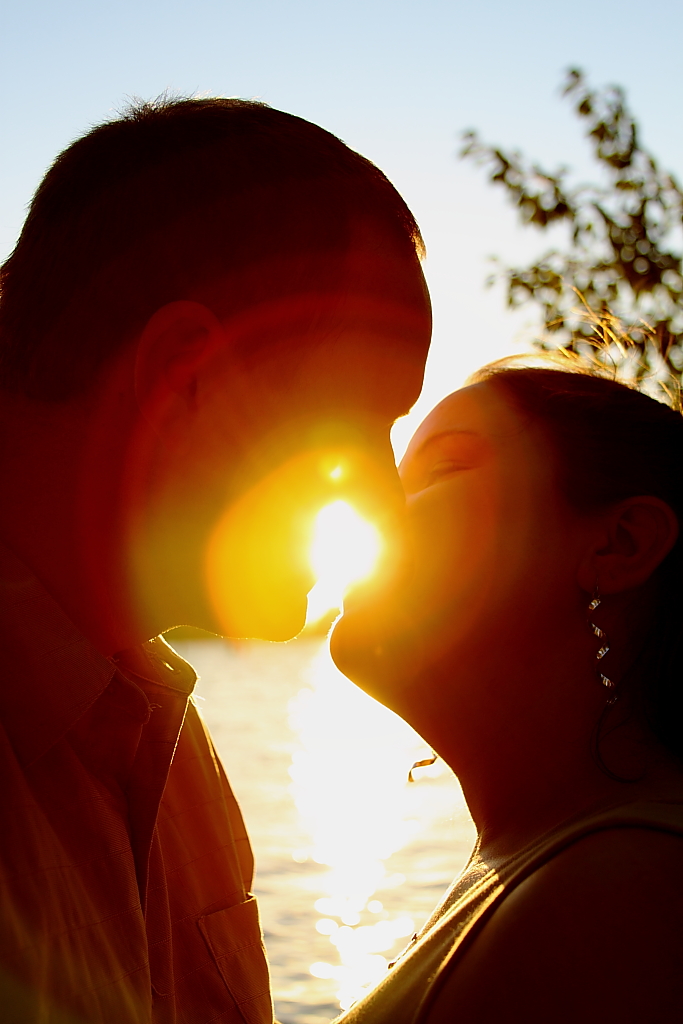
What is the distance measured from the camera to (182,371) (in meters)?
2.03

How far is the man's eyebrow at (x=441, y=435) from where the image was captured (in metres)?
2.74

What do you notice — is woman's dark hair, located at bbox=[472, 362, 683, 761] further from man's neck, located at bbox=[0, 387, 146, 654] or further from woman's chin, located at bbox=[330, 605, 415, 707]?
man's neck, located at bbox=[0, 387, 146, 654]

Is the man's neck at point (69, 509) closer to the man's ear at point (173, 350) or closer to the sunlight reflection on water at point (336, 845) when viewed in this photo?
the man's ear at point (173, 350)

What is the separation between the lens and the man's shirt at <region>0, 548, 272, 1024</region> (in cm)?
152

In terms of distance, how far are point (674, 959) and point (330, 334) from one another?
1477mm

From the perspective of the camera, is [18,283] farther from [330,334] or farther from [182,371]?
[330,334]

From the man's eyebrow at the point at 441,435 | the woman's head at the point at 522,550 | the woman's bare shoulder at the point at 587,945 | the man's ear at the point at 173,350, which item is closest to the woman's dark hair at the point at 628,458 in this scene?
the woman's head at the point at 522,550

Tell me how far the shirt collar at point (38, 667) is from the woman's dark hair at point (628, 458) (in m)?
1.42

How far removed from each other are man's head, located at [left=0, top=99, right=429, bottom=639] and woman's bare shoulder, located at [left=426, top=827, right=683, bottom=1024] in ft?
2.65

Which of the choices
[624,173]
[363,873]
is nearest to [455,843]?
[363,873]

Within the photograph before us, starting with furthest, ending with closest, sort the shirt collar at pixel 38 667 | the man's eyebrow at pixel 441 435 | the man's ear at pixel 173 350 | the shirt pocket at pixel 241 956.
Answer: the man's eyebrow at pixel 441 435
the shirt pocket at pixel 241 956
the man's ear at pixel 173 350
the shirt collar at pixel 38 667

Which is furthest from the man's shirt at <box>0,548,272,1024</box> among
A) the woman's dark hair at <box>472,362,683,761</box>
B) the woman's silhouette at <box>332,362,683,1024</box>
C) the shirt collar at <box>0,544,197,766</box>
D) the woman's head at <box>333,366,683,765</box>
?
the woman's dark hair at <box>472,362,683,761</box>

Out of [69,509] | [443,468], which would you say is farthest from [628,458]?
[69,509]

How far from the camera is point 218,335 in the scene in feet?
6.75
